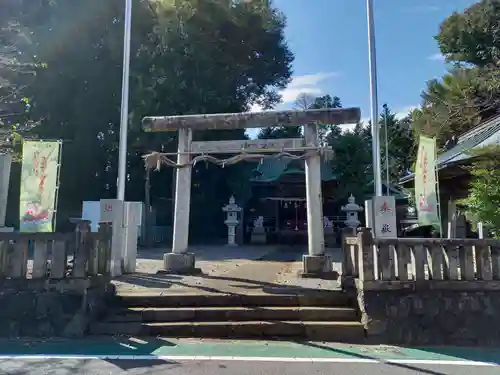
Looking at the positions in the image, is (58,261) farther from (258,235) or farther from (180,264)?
(258,235)

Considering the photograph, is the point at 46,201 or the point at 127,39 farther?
the point at 127,39

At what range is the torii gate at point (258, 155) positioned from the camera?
29.4 feet

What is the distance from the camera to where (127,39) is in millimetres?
9719

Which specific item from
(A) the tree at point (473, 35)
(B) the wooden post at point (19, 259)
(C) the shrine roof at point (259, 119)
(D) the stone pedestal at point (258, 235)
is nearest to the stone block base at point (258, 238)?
(D) the stone pedestal at point (258, 235)

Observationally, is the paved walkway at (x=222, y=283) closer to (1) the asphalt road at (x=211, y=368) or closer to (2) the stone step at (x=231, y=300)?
(2) the stone step at (x=231, y=300)

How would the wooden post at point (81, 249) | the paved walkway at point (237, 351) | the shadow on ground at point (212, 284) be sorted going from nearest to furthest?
the paved walkway at point (237, 351) < the wooden post at point (81, 249) < the shadow on ground at point (212, 284)

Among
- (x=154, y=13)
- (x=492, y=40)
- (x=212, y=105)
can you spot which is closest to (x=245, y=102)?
(x=212, y=105)

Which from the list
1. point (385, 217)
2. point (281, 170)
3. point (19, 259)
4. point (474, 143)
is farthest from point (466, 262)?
point (281, 170)

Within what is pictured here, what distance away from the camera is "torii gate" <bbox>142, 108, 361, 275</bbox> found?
29.4 feet

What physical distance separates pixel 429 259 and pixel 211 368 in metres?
3.30

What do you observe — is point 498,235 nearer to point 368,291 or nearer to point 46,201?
point 368,291

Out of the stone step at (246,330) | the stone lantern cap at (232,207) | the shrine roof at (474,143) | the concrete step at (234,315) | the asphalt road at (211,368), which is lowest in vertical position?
the asphalt road at (211,368)

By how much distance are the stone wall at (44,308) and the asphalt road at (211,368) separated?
1.02m

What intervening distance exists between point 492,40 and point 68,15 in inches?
698
